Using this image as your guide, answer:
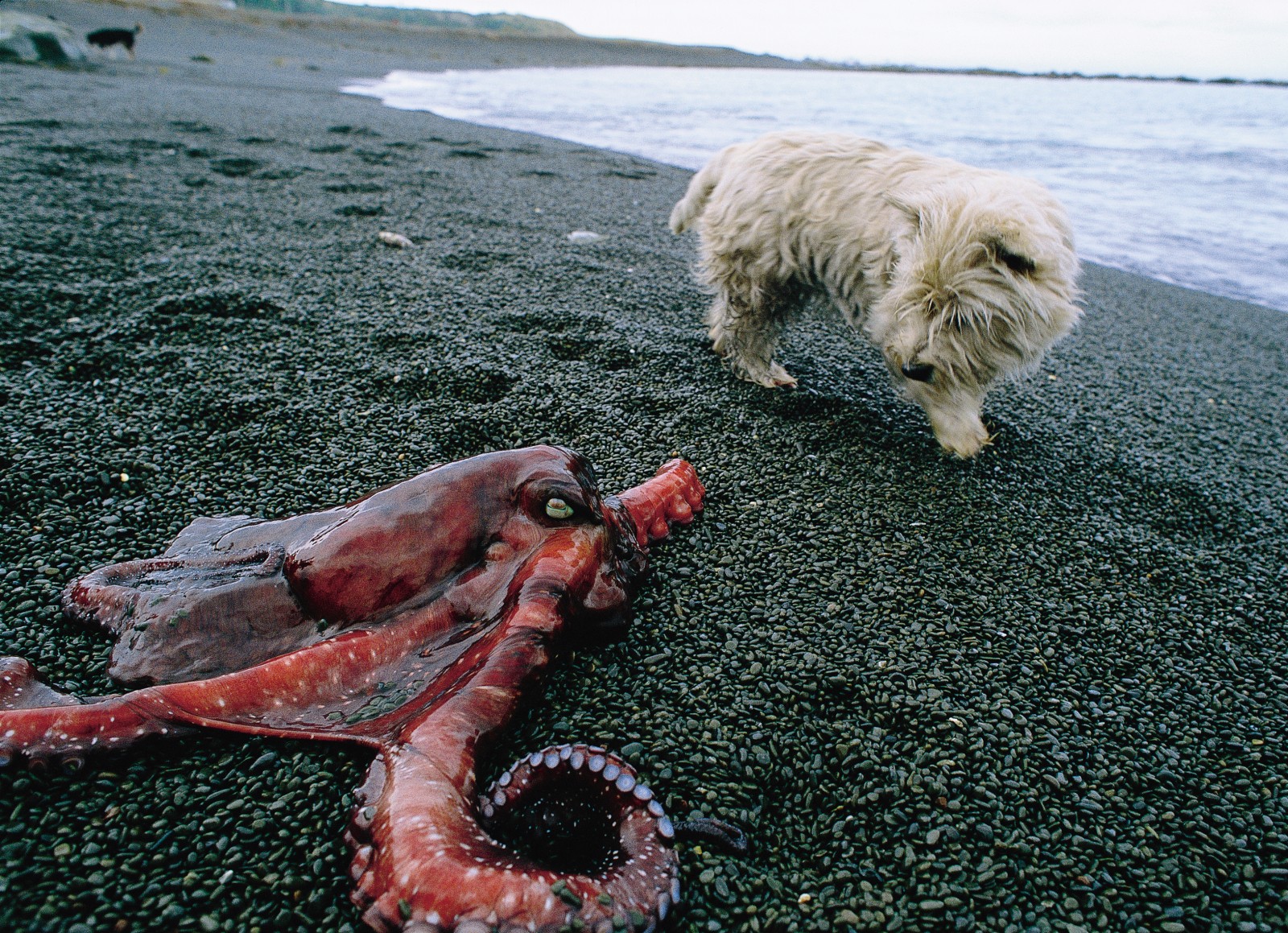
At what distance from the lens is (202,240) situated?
542 centimetres

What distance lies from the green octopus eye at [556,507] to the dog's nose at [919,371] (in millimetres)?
1985

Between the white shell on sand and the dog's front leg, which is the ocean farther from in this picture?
the white shell on sand

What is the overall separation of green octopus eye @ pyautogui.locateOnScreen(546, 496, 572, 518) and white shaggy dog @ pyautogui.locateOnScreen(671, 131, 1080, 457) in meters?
1.98

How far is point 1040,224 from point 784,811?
2.81m

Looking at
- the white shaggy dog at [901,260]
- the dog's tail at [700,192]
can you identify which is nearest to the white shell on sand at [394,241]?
the dog's tail at [700,192]

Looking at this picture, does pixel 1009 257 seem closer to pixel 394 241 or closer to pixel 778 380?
pixel 778 380

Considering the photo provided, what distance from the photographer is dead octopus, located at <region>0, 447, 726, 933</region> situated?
1.38 m

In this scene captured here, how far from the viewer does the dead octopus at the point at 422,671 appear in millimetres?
1378

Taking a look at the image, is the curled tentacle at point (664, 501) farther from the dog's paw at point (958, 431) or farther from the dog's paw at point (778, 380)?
the dog's paw at point (778, 380)

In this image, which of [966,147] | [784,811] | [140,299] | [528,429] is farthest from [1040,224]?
[966,147]

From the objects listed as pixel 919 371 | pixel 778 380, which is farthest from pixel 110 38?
pixel 919 371

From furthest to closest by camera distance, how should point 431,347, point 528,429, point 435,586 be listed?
point 431,347 < point 528,429 < point 435,586

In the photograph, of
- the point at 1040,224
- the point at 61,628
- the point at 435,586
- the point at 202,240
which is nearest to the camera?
the point at 435,586

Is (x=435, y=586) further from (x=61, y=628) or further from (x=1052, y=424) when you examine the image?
(x=1052, y=424)
